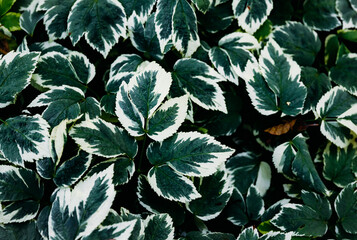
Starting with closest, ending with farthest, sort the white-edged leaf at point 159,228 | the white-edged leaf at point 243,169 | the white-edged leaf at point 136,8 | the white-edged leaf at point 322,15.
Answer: the white-edged leaf at point 159,228
the white-edged leaf at point 136,8
the white-edged leaf at point 243,169
the white-edged leaf at point 322,15

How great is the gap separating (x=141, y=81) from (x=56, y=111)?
301 millimetres

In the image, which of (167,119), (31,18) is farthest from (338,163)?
(31,18)

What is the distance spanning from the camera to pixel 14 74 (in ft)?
3.46

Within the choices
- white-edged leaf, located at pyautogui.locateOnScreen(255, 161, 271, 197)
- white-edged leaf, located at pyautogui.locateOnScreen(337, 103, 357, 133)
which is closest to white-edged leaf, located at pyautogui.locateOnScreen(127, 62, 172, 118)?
white-edged leaf, located at pyautogui.locateOnScreen(255, 161, 271, 197)

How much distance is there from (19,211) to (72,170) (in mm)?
195

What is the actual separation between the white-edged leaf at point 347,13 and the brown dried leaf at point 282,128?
491mm

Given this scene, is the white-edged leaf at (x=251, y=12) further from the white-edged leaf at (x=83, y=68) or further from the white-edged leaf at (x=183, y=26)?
the white-edged leaf at (x=83, y=68)

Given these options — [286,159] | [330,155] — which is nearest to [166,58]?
[286,159]

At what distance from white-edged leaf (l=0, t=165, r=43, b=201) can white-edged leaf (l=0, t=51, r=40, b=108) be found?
8.6 inches

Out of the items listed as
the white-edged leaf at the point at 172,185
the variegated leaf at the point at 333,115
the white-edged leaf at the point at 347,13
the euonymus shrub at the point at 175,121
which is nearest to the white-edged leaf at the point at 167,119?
the euonymus shrub at the point at 175,121

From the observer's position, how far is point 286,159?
47.4 inches

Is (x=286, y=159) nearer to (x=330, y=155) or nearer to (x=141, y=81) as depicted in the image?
(x=330, y=155)

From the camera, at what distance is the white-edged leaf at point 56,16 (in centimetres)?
120

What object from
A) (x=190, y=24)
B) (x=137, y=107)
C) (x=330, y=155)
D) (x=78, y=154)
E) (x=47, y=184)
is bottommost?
(x=330, y=155)
